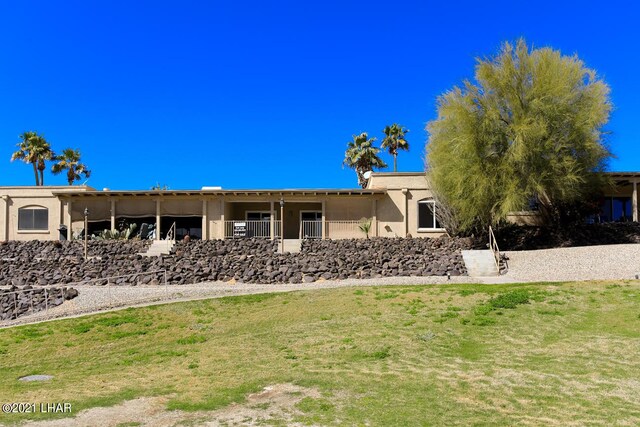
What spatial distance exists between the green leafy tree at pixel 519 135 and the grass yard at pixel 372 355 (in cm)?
853

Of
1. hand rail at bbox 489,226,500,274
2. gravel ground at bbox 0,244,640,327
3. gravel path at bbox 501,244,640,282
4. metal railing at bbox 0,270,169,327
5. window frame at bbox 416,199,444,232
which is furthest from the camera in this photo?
window frame at bbox 416,199,444,232

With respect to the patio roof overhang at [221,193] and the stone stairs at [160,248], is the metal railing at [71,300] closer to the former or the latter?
the stone stairs at [160,248]

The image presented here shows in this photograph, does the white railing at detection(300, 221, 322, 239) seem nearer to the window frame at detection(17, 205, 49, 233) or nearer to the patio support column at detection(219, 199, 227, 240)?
the patio support column at detection(219, 199, 227, 240)

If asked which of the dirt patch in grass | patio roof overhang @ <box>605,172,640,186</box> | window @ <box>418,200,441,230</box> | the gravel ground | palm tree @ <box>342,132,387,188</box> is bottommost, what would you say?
the dirt patch in grass

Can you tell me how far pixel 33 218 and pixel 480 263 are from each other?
26.6m

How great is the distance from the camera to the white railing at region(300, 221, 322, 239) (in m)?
31.6

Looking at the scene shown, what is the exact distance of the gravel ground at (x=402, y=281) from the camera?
17.9 meters

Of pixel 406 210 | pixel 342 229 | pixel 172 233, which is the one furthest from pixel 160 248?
pixel 406 210

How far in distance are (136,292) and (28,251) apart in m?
12.6

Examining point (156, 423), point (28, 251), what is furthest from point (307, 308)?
point (28, 251)

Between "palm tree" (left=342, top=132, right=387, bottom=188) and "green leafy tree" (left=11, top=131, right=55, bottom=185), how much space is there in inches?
1059

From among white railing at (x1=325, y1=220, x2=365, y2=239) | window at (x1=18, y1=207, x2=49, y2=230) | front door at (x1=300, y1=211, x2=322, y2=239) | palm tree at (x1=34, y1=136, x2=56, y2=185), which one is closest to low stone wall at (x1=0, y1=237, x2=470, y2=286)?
white railing at (x1=325, y1=220, x2=365, y2=239)

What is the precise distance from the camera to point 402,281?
1995cm

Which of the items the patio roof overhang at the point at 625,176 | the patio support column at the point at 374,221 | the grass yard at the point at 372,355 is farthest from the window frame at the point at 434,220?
the grass yard at the point at 372,355
